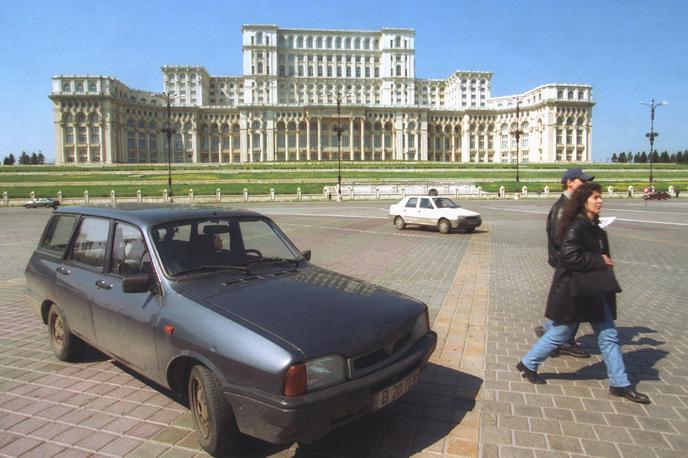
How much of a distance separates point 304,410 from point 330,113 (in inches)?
4520

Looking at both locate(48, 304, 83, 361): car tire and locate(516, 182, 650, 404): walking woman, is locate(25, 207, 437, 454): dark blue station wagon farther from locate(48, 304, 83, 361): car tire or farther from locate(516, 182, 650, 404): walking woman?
locate(516, 182, 650, 404): walking woman

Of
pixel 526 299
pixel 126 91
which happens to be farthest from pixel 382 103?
pixel 526 299

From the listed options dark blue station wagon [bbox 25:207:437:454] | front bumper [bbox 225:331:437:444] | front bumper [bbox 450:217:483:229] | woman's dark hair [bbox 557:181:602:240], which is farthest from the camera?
front bumper [bbox 450:217:483:229]

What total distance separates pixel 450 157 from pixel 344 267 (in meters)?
123

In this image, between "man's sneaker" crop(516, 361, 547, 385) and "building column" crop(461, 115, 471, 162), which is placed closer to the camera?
"man's sneaker" crop(516, 361, 547, 385)

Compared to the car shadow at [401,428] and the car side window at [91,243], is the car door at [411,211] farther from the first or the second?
the car side window at [91,243]

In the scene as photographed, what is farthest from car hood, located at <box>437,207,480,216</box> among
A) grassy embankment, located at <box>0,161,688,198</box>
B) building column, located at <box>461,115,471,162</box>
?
building column, located at <box>461,115,471,162</box>

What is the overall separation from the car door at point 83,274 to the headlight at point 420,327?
9.46ft

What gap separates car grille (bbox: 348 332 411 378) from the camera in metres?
2.85

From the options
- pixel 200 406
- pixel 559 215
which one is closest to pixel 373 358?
pixel 200 406

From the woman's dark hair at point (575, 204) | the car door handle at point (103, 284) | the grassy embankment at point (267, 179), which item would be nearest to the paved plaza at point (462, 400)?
the car door handle at point (103, 284)

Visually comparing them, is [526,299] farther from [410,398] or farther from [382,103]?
[382,103]

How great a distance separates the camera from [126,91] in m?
115

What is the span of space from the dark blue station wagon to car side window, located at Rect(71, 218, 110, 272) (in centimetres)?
2
